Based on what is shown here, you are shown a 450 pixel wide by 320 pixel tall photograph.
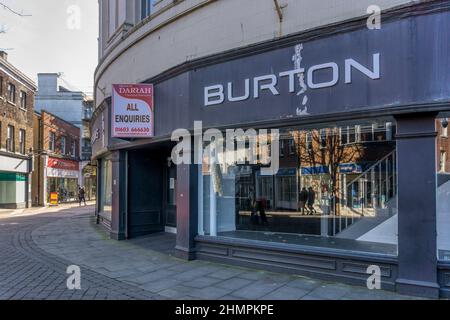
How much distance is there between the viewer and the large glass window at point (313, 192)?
7516 millimetres

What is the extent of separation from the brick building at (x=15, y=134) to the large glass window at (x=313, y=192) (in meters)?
19.2

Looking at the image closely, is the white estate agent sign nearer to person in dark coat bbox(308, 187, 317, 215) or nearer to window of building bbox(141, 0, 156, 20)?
window of building bbox(141, 0, 156, 20)

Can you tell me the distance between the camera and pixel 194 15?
870 cm

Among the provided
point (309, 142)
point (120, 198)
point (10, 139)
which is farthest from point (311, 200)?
point (10, 139)

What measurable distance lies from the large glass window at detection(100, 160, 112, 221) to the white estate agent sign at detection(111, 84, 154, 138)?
381cm

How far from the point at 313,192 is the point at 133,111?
5312mm

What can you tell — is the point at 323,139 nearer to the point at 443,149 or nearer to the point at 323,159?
the point at 323,159

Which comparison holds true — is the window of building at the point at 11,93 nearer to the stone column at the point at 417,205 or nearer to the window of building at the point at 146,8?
the window of building at the point at 146,8


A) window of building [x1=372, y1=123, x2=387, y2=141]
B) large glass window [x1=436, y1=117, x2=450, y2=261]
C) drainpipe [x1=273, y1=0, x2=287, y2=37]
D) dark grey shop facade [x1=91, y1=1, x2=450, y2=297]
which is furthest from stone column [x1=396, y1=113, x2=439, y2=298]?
drainpipe [x1=273, y1=0, x2=287, y2=37]

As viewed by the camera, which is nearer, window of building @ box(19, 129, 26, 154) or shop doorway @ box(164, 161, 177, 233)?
shop doorway @ box(164, 161, 177, 233)

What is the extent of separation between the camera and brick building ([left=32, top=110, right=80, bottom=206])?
93.0ft

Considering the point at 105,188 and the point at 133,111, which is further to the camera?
the point at 105,188

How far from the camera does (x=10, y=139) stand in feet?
78.7

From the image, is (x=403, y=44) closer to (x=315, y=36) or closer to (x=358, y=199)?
(x=315, y=36)
